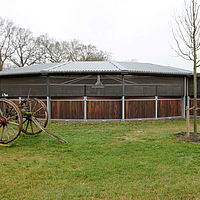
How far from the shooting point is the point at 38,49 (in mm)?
35938

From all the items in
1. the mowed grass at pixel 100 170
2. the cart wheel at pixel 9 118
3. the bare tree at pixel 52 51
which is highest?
the bare tree at pixel 52 51

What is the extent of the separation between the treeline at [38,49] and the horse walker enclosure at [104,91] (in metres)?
20.2

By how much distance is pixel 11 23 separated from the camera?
35.7m

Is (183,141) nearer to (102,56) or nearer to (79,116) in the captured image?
(79,116)

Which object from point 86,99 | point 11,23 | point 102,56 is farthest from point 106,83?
point 11,23

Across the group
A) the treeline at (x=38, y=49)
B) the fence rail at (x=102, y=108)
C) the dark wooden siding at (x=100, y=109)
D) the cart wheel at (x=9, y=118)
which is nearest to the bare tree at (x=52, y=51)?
the treeline at (x=38, y=49)

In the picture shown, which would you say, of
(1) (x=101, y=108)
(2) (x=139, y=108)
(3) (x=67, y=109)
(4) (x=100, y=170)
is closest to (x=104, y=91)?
(1) (x=101, y=108)

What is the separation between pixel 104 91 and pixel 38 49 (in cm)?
2479

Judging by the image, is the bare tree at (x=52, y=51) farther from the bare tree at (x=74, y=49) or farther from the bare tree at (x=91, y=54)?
the bare tree at (x=91, y=54)

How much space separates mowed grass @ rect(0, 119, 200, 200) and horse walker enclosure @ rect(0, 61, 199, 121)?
6.58 metres

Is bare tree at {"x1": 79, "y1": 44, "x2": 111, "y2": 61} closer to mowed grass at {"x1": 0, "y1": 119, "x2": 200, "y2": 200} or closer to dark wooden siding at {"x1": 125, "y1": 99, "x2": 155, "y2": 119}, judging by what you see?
dark wooden siding at {"x1": 125, "y1": 99, "x2": 155, "y2": 119}

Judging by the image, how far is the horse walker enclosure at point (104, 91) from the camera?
1359 cm

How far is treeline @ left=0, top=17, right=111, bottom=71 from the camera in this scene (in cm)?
3488

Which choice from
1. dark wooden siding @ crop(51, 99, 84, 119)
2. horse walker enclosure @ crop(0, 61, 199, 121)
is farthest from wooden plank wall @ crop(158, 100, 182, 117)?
dark wooden siding @ crop(51, 99, 84, 119)
